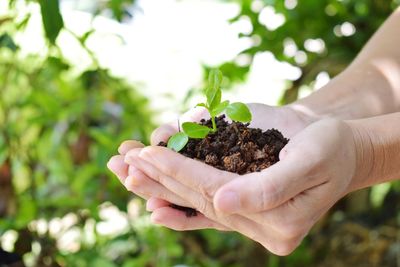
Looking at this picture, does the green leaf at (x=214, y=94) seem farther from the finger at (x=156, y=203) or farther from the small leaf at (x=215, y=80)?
the finger at (x=156, y=203)

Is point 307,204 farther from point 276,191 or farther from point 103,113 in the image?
point 103,113

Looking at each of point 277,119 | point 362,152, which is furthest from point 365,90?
point 362,152

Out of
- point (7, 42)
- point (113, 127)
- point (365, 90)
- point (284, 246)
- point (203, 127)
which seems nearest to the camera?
point (284, 246)

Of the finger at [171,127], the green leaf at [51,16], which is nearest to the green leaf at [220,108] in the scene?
the finger at [171,127]

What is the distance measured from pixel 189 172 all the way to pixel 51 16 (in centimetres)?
47

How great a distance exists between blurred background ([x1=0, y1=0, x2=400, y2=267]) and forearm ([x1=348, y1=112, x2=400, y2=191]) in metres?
0.56

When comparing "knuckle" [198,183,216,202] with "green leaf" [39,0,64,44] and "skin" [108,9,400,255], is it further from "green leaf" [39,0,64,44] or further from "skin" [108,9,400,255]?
"green leaf" [39,0,64,44]

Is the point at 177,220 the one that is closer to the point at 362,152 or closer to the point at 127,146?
the point at 127,146

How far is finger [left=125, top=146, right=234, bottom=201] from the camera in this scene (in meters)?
0.84

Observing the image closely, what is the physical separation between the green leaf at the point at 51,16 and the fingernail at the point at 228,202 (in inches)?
21.3

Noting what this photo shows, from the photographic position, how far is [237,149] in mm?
973

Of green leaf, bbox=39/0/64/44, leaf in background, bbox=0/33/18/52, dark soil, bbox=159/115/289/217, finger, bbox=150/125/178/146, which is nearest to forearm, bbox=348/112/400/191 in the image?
dark soil, bbox=159/115/289/217

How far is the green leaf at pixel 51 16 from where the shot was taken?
1.13m

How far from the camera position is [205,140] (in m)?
1.02
